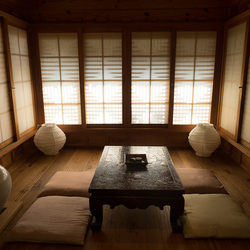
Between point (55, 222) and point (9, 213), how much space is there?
52 centimetres

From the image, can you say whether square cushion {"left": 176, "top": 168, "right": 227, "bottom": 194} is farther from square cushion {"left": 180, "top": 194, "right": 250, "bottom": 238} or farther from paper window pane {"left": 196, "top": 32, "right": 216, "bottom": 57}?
paper window pane {"left": 196, "top": 32, "right": 216, "bottom": 57}

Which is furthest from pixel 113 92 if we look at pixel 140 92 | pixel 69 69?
pixel 69 69

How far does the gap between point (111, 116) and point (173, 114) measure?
1.08 m

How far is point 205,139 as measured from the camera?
147 inches

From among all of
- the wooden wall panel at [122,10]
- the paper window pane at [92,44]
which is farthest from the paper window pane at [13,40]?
the paper window pane at [92,44]

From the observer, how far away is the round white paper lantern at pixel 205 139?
3734 millimetres

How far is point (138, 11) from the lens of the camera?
3.88 m

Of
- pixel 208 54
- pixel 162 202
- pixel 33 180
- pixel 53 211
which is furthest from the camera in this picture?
pixel 208 54

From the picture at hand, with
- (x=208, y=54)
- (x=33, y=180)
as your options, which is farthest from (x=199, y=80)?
(x=33, y=180)

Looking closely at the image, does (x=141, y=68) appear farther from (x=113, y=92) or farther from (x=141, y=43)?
(x=113, y=92)

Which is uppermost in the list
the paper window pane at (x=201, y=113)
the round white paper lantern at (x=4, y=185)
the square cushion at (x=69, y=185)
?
the paper window pane at (x=201, y=113)

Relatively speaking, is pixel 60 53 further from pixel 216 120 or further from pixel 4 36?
pixel 216 120

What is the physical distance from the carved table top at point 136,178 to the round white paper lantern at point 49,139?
4.43ft

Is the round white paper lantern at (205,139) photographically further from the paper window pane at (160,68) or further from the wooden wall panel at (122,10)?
the wooden wall panel at (122,10)
